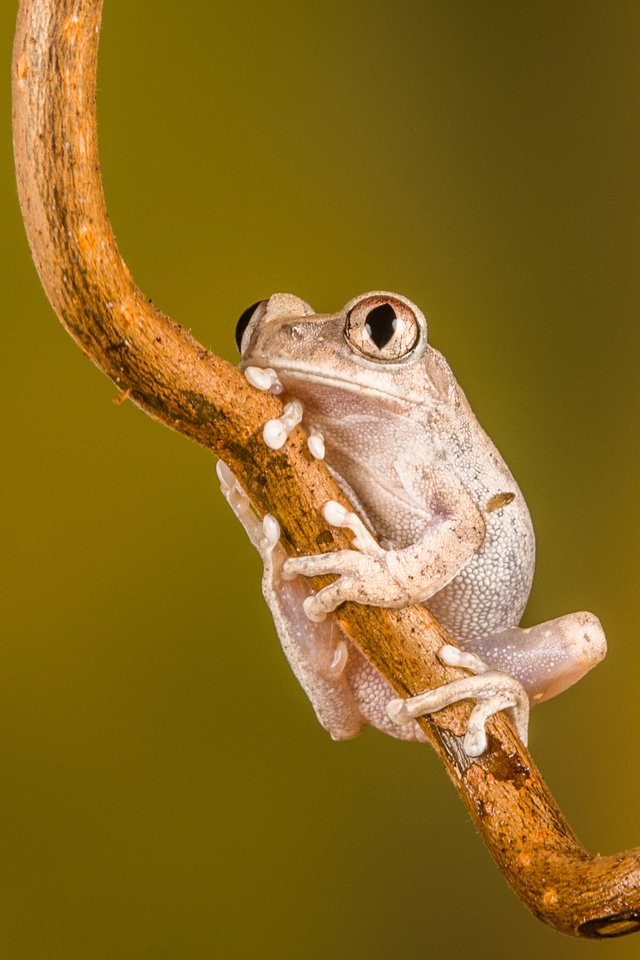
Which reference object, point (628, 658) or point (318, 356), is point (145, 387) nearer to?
point (318, 356)

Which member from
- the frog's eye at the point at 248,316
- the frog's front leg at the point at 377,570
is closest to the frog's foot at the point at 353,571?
the frog's front leg at the point at 377,570

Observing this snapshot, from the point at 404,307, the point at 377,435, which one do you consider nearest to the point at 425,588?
the point at 377,435

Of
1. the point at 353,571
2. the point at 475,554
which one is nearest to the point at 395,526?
Answer: the point at 475,554

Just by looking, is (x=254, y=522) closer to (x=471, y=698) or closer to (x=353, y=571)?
(x=353, y=571)

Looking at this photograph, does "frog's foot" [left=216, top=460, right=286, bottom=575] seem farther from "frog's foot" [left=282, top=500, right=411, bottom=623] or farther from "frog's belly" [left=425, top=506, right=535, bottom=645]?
"frog's belly" [left=425, top=506, right=535, bottom=645]

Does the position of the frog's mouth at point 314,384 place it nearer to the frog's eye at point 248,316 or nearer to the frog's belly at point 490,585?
the frog's eye at point 248,316

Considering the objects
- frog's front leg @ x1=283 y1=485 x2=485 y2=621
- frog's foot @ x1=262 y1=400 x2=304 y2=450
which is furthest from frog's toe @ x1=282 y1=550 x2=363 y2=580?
frog's foot @ x1=262 y1=400 x2=304 y2=450

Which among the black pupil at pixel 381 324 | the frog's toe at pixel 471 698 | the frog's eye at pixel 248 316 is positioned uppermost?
the frog's eye at pixel 248 316
